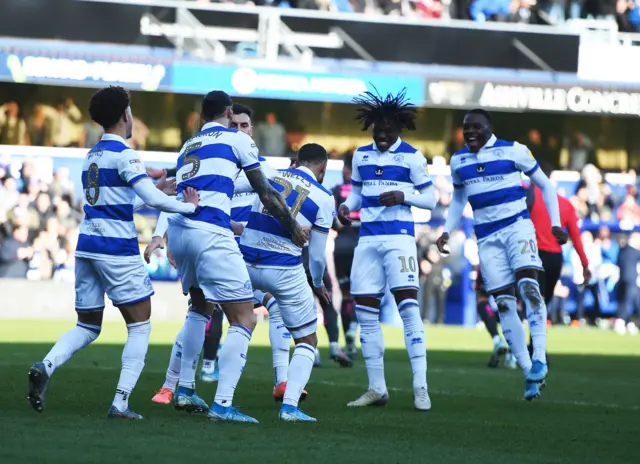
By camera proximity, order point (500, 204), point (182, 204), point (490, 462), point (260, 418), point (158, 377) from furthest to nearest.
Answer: point (158, 377) < point (500, 204) < point (260, 418) < point (182, 204) < point (490, 462)

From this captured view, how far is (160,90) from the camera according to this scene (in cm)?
2745

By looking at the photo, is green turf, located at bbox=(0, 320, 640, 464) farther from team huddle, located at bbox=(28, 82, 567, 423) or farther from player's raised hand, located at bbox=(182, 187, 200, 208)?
player's raised hand, located at bbox=(182, 187, 200, 208)

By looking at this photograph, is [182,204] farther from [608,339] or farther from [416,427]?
[608,339]

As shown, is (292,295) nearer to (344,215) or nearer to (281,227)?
(281,227)

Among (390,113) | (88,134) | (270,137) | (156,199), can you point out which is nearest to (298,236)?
(156,199)

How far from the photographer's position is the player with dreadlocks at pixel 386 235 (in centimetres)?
1034

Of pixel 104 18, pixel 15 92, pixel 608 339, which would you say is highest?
pixel 104 18

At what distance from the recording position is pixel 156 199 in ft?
27.1

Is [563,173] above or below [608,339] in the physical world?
above

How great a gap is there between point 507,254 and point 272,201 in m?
3.40

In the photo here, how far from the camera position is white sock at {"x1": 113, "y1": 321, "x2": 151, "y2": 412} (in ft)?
28.0

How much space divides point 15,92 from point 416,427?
2171 centimetres

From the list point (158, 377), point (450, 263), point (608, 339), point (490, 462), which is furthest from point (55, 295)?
point (490, 462)

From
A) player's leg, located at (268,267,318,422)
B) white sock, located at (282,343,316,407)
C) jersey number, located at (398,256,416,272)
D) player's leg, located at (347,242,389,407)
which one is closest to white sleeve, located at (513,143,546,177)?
jersey number, located at (398,256,416,272)
